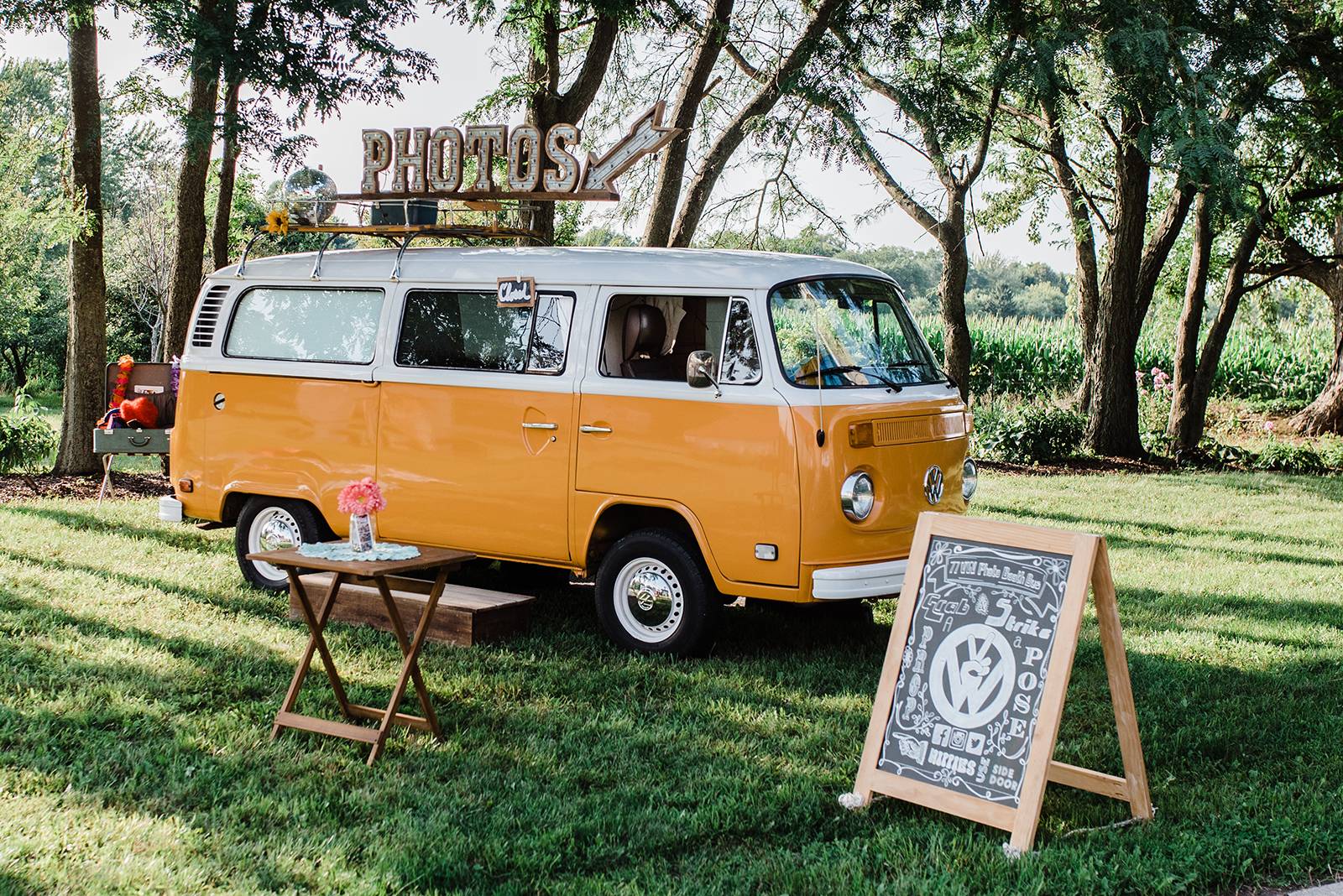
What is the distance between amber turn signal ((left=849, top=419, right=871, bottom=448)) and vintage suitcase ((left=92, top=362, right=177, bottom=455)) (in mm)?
7404

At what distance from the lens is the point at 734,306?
6.76 meters

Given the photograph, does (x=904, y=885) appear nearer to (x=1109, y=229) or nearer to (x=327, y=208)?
(x=327, y=208)

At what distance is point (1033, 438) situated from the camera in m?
17.7

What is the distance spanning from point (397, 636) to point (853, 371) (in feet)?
9.53

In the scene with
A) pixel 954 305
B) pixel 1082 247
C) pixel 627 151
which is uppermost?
pixel 1082 247

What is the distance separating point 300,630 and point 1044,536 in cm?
455

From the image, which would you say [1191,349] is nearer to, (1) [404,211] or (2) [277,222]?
(1) [404,211]

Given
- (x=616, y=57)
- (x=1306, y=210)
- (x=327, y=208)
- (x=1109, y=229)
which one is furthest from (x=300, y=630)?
(x=1306, y=210)

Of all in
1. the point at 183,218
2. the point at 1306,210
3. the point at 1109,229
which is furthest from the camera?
the point at 1306,210

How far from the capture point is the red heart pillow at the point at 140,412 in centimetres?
1133

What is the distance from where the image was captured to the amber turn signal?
252 inches

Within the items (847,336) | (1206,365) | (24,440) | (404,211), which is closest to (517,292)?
(404,211)

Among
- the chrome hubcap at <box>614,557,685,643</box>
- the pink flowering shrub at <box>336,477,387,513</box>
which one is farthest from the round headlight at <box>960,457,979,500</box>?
the pink flowering shrub at <box>336,477,387,513</box>

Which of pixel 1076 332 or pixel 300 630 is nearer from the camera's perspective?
pixel 300 630
